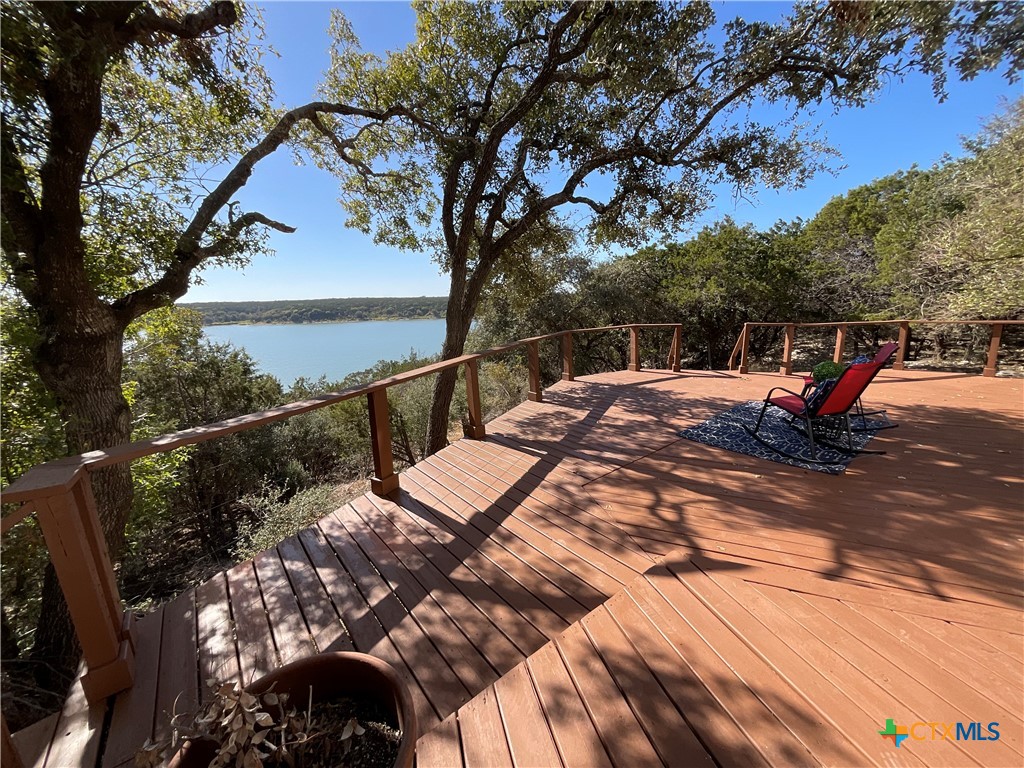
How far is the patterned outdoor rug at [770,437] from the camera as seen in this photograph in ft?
10.7

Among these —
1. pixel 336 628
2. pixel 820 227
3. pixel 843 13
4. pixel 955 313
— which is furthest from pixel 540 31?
pixel 820 227

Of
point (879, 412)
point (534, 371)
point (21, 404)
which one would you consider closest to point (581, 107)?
point (534, 371)

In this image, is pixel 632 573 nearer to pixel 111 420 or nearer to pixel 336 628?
pixel 336 628

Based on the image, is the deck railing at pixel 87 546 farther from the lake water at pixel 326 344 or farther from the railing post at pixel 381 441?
the lake water at pixel 326 344

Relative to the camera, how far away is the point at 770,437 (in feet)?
12.3

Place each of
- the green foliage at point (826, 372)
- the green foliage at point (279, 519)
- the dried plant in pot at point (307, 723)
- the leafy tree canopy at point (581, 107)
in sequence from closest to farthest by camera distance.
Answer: the dried plant in pot at point (307, 723)
the green foliage at point (826, 372)
the leafy tree canopy at point (581, 107)
the green foliage at point (279, 519)

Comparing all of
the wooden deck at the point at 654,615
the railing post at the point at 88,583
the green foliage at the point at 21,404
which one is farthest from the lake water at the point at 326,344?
the railing post at the point at 88,583

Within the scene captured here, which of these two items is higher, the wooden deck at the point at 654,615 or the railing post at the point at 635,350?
the railing post at the point at 635,350

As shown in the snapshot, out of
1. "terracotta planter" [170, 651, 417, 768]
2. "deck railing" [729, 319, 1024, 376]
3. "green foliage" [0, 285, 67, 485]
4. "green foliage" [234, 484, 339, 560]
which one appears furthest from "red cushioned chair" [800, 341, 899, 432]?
"green foliage" [0, 285, 67, 485]

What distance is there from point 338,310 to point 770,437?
21.7m

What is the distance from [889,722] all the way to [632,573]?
3.30 feet

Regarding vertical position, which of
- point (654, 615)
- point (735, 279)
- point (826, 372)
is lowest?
point (654, 615)

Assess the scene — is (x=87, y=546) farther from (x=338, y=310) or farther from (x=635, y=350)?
(x=338, y=310)

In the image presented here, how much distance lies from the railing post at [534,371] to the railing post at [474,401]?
1132mm
